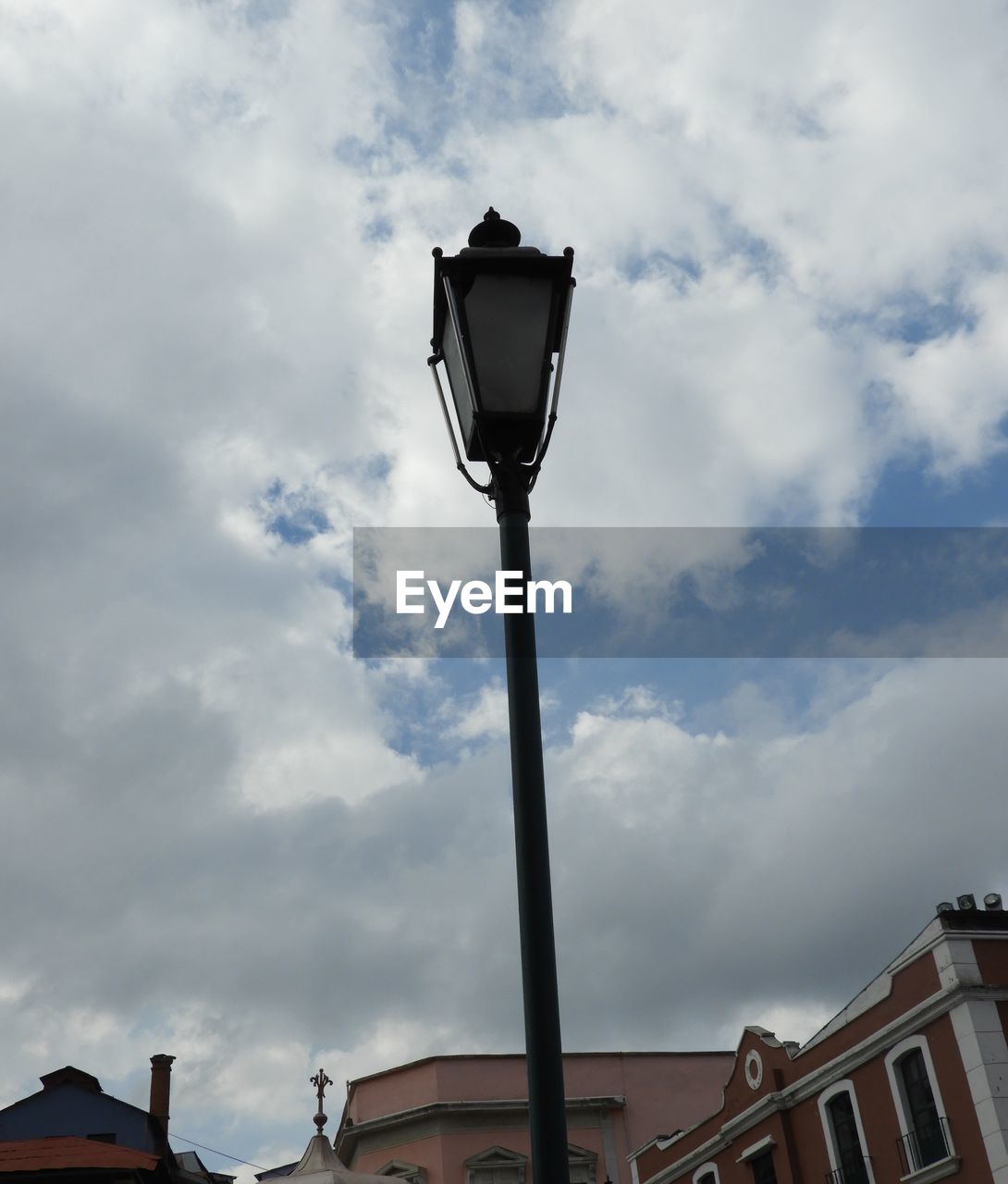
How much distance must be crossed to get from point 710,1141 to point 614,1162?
24.1ft

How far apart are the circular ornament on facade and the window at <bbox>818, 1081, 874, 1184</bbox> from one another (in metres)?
2.50

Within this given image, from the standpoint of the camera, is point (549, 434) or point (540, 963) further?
point (549, 434)

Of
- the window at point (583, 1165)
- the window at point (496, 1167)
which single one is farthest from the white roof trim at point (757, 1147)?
the window at point (496, 1167)

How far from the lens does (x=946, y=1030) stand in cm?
1880

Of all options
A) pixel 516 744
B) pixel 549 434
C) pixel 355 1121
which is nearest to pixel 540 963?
pixel 516 744

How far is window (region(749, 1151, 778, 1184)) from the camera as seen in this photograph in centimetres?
2442

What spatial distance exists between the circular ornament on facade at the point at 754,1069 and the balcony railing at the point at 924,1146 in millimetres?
5230

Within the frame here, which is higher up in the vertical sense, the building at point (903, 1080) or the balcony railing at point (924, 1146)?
the building at point (903, 1080)

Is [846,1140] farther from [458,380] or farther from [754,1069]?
[458,380]

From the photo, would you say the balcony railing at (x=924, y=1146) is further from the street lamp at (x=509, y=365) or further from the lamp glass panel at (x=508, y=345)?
the lamp glass panel at (x=508, y=345)

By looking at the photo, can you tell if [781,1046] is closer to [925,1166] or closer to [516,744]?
[925,1166]

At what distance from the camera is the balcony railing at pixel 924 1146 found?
1880 cm

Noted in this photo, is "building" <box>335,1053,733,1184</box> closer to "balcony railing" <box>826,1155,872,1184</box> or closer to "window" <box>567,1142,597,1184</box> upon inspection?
"window" <box>567,1142,597,1184</box>

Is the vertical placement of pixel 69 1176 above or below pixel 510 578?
above
